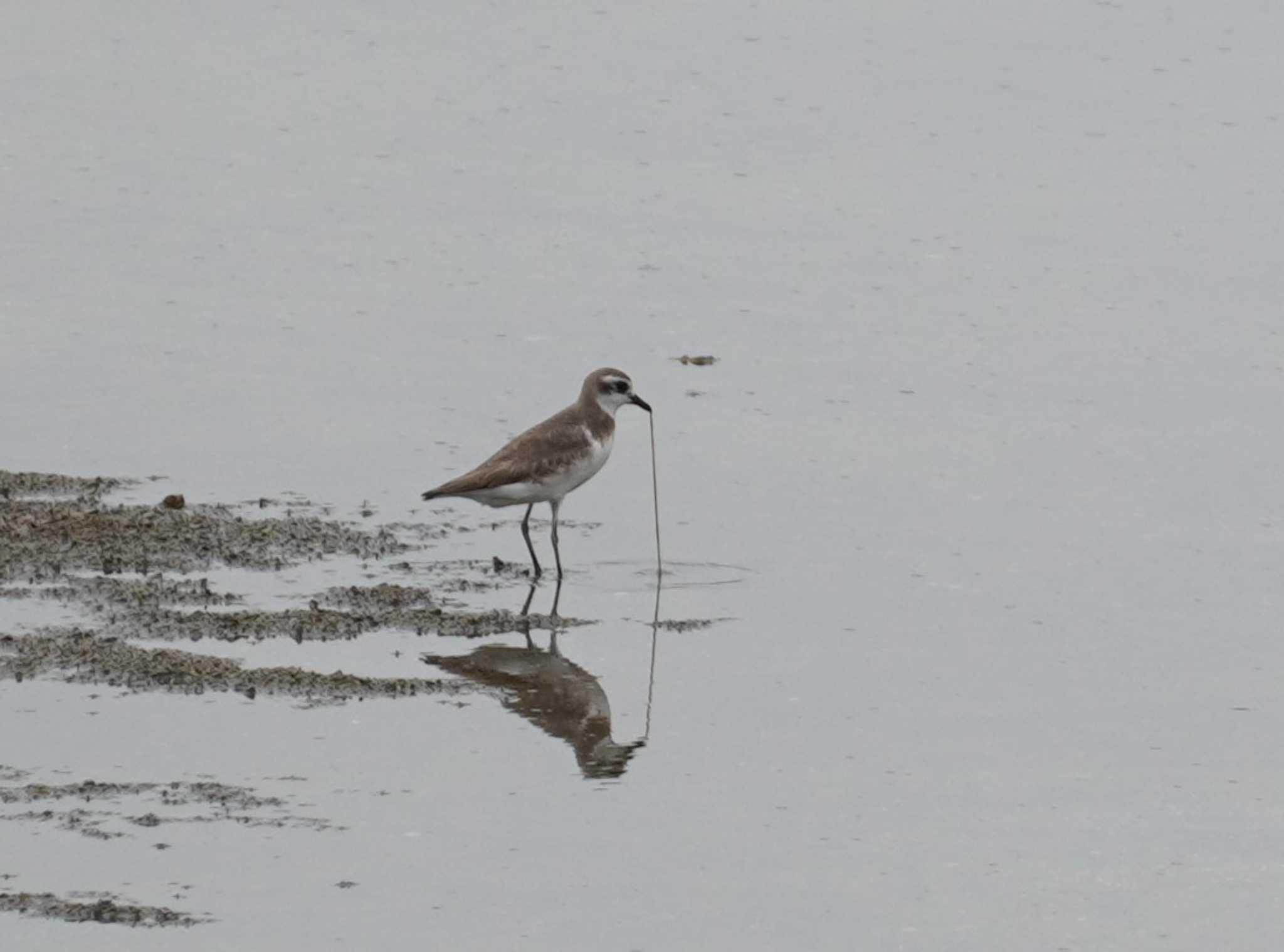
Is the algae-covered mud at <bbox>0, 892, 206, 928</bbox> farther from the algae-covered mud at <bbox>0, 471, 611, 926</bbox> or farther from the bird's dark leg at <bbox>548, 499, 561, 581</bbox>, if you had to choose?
the bird's dark leg at <bbox>548, 499, 561, 581</bbox>

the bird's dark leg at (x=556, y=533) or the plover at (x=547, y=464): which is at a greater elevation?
the plover at (x=547, y=464)

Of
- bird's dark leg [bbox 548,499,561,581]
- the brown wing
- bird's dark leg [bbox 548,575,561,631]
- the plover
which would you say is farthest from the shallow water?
the brown wing

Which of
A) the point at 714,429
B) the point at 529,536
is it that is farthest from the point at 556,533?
the point at 714,429

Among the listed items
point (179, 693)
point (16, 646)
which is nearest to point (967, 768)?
point (179, 693)

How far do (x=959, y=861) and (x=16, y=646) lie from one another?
4.48 m

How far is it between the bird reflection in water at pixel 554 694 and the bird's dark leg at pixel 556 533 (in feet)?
3.04

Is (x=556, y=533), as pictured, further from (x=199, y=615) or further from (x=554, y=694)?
(x=199, y=615)

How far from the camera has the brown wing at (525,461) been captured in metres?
13.9

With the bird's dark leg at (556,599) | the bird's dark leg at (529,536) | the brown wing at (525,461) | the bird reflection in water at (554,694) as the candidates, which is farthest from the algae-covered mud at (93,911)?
the brown wing at (525,461)

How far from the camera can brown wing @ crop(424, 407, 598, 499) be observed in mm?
13914

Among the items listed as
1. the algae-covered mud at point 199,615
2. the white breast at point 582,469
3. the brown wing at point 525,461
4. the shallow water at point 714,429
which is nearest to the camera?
the shallow water at point 714,429

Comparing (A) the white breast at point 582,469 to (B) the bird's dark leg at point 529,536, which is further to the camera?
(A) the white breast at point 582,469

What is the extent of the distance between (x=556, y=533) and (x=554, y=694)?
7.31ft

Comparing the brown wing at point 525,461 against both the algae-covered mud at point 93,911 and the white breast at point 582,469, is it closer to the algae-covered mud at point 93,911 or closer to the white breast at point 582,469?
the white breast at point 582,469
